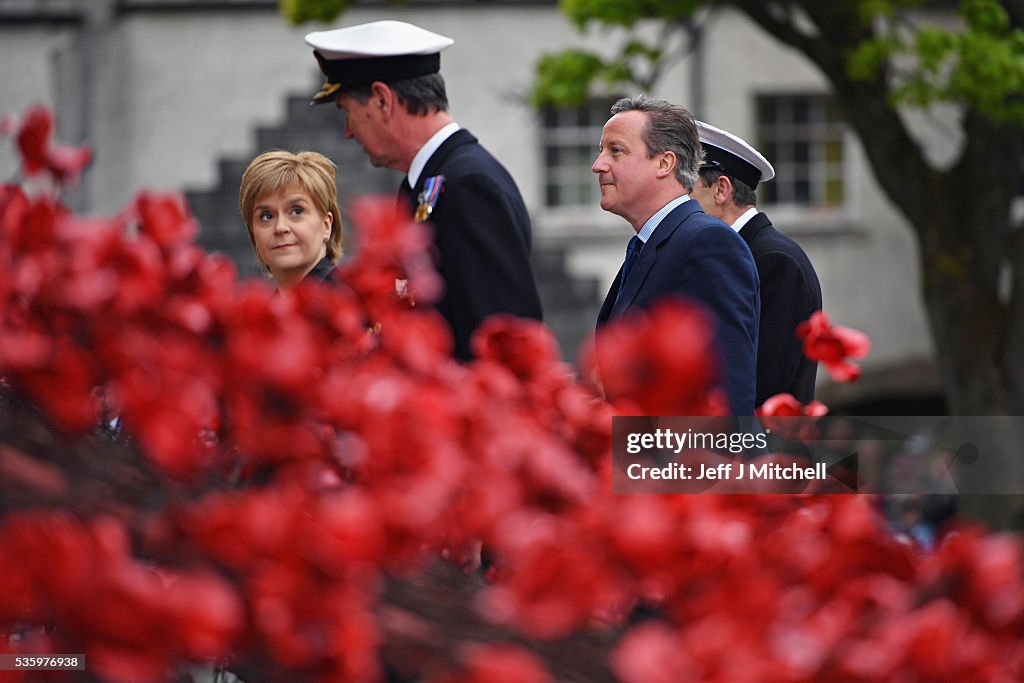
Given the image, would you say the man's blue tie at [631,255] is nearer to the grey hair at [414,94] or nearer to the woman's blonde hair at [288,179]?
the grey hair at [414,94]

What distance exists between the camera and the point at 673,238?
324 centimetres

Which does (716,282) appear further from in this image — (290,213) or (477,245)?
(290,213)

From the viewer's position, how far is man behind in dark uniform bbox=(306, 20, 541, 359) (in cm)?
347

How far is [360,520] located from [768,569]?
0.45 metres

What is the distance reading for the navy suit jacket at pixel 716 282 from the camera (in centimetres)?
305

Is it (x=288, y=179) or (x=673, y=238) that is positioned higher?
(x=288, y=179)

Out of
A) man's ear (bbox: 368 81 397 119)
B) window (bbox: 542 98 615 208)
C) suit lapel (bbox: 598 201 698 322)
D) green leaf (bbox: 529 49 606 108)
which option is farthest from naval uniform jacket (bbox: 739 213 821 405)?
window (bbox: 542 98 615 208)

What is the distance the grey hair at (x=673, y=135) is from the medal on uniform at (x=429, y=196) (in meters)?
0.50

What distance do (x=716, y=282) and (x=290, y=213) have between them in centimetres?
126

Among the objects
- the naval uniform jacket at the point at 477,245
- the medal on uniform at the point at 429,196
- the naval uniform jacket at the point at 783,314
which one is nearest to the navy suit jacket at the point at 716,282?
the naval uniform jacket at the point at 477,245

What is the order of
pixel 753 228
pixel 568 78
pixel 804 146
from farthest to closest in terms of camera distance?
1. pixel 804 146
2. pixel 568 78
3. pixel 753 228

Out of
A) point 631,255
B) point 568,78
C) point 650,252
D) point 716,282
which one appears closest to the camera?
point 716,282

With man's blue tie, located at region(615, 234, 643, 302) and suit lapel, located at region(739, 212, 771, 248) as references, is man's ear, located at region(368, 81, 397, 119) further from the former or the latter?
suit lapel, located at region(739, 212, 771, 248)

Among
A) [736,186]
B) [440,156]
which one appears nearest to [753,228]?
[736,186]
